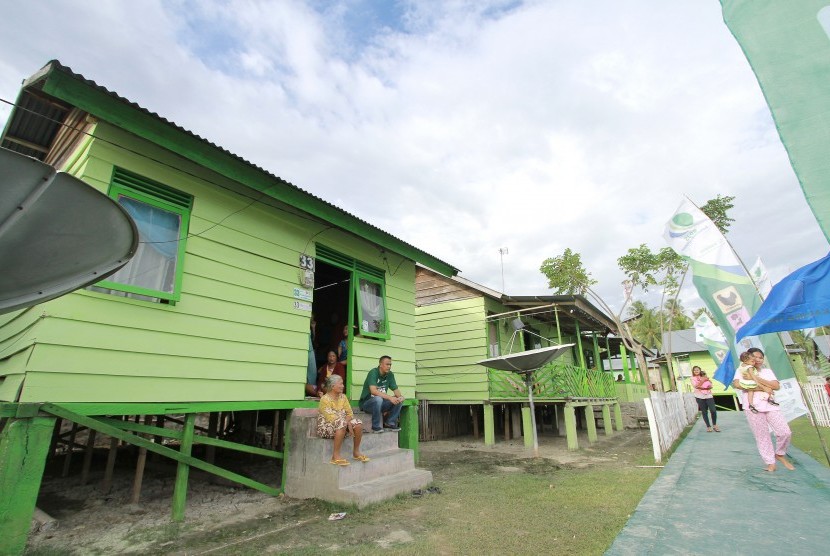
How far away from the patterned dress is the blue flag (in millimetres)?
4913

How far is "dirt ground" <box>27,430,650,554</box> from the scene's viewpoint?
12.5 ft

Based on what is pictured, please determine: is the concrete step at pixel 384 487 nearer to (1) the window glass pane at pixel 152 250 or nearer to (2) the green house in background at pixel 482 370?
(1) the window glass pane at pixel 152 250

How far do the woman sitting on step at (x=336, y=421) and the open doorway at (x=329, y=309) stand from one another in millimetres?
3366

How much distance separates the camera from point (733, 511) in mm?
4047

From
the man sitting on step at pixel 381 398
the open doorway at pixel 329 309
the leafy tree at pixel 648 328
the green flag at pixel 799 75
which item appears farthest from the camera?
the leafy tree at pixel 648 328

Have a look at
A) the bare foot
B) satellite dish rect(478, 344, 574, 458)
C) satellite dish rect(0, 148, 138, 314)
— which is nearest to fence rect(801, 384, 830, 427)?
the bare foot

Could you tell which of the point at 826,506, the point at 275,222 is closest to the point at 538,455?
the point at 826,506

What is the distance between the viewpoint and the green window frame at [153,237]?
14.3ft

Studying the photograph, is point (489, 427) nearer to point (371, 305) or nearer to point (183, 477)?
point (371, 305)

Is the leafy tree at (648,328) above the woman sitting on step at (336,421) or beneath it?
above

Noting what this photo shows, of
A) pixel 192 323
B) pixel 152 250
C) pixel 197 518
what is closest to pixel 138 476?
pixel 197 518

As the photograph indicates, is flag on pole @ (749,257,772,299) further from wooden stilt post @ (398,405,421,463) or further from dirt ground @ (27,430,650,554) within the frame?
wooden stilt post @ (398,405,421,463)

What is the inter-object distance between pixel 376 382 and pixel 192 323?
9.76 feet

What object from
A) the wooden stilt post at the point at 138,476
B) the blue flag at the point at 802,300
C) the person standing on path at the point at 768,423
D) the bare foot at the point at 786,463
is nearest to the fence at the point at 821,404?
the bare foot at the point at 786,463
